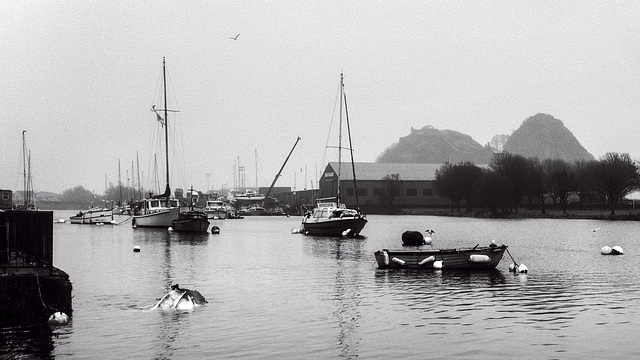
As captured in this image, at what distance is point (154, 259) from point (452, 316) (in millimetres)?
34455

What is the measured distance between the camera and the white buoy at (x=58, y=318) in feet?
90.0

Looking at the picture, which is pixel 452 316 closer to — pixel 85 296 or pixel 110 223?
pixel 85 296

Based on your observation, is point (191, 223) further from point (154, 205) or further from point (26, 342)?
point (26, 342)

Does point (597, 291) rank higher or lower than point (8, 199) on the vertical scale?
lower

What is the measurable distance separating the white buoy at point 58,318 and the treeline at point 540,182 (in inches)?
5358

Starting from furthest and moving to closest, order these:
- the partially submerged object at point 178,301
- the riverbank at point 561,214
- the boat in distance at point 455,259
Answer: the riverbank at point 561,214
the boat in distance at point 455,259
the partially submerged object at point 178,301

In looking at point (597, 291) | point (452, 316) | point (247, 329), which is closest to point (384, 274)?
point (597, 291)

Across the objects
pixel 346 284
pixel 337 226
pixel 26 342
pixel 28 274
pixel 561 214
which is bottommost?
pixel 346 284

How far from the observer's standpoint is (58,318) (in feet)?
90.4

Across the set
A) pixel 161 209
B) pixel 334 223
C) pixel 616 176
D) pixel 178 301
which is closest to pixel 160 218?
pixel 161 209

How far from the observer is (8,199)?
47125mm

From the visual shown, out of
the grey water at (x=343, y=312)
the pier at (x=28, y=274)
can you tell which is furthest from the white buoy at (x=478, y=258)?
the pier at (x=28, y=274)

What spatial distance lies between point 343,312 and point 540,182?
482ft

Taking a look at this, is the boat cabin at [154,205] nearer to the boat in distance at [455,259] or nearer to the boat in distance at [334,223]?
the boat in distance at [334,223]
